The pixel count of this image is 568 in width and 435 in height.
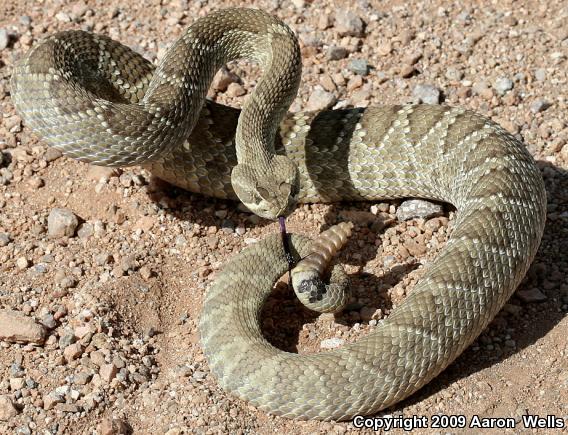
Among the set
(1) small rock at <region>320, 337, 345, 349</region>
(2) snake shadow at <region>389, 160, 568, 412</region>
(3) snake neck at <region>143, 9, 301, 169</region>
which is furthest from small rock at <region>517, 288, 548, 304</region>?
(3) snake neck at <region>143, 9, 301, 169</region>

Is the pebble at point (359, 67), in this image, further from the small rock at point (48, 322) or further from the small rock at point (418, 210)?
the small rock at point (48, 322)

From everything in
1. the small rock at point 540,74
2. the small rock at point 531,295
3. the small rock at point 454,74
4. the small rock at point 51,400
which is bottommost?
the small rock at point 51,400

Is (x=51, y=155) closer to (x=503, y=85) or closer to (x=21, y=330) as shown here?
(x=21, y=330)

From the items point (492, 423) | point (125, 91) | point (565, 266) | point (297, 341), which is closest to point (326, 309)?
point (297, 341)

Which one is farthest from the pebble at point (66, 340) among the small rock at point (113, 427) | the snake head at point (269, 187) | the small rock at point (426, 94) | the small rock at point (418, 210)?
the small rock at point (426, 94)

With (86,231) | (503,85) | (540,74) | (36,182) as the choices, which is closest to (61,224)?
(86,231)

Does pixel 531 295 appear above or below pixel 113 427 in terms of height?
above

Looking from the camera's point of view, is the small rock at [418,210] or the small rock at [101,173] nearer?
the small rock at [418,210]
